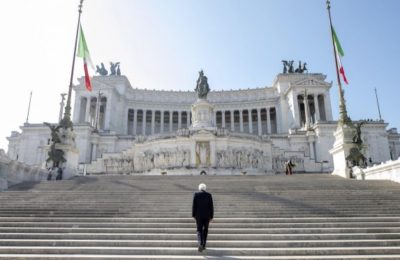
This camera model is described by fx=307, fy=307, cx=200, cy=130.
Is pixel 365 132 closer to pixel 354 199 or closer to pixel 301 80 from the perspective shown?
pixel 301 80

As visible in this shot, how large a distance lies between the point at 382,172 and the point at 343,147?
3.34 meters

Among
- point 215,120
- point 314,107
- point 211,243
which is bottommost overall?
point 211,243

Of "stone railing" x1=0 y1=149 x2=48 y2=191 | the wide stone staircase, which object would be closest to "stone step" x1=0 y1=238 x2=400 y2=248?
the wide stone staircase

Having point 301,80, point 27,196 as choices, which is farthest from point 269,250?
point 301,80

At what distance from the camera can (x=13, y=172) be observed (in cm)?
1508

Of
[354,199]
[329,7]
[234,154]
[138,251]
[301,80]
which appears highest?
[301,80]

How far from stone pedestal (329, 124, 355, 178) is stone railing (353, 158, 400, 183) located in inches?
30.3

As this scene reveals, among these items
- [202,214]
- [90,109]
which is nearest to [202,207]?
[202,214]

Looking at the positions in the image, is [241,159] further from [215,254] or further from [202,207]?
[202,207]

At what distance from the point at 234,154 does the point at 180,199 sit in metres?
19.4

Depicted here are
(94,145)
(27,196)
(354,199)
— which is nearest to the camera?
(354,199)

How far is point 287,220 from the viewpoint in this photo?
29.0ft

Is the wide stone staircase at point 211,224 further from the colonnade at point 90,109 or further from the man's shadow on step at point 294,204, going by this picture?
the colonnade at point 90,109

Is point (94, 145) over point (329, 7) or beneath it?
beneath
